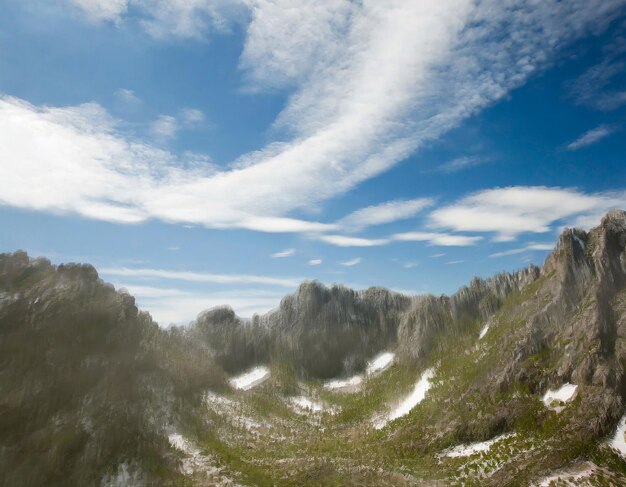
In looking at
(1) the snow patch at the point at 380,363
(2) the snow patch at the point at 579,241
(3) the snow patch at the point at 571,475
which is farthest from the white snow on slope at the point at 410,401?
(2) the snow patch at the point at 579,241

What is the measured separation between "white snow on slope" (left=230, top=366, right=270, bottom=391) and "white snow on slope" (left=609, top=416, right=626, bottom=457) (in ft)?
333

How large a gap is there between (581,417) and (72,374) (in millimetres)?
97191

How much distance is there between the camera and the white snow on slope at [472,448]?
254 feet

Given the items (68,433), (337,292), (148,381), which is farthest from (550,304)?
(68,433)

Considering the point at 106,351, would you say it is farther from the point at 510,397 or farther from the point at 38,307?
the point at 510,397

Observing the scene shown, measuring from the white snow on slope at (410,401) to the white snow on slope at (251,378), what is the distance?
49110 mm

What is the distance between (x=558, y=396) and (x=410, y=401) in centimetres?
4190

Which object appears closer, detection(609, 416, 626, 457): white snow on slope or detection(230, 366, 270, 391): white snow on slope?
detection(609, 416, 626, 457): white snow on slope

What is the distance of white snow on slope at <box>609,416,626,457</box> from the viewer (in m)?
66.9

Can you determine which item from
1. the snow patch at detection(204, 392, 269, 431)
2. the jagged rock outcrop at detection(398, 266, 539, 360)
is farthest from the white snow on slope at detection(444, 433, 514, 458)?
the snow patch at detection(204, 392, 269, 431)

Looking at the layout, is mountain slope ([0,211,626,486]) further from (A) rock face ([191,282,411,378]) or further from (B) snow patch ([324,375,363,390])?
(A) rock face ([191,282,411,378])

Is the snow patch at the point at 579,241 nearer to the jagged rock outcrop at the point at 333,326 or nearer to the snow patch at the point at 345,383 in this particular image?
the jagged rock outcrop at the point at 333,326

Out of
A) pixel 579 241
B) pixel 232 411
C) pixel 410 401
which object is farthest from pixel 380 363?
pixel 579 241

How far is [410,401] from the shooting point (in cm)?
11238
